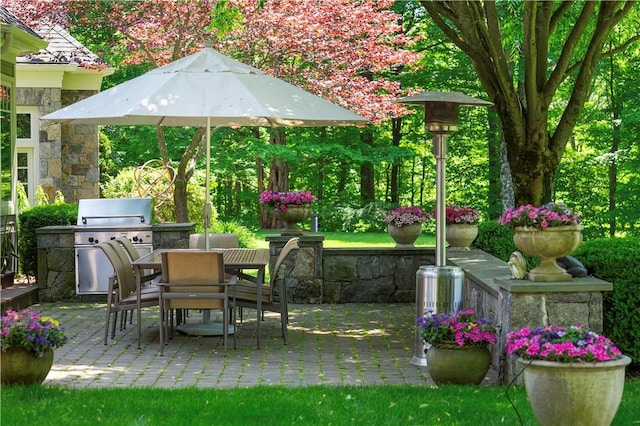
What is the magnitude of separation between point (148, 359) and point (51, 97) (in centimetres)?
889

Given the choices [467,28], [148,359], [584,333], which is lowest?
[148,359]

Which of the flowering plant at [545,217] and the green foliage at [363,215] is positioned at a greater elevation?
the flowering plant at [545,217]

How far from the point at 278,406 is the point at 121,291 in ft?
11.0

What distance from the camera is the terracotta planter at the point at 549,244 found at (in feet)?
22.0

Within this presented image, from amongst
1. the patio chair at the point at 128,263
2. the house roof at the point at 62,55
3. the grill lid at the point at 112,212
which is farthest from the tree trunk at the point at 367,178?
the patio chair at the point at 128,263

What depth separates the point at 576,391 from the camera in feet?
16.7

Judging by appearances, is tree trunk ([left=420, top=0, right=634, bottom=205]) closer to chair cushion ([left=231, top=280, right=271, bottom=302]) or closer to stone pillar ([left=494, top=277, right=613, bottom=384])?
chair cushion ([left=231, top=280, right=271, bottom=302])

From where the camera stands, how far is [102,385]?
6.98m

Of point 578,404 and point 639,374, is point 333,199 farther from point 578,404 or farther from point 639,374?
point 578,404

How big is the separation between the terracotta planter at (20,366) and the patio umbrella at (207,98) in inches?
101

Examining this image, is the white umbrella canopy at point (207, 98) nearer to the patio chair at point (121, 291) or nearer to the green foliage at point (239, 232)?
the patio chair at point (121, 291)

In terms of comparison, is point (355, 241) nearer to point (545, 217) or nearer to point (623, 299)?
point (623, 299)

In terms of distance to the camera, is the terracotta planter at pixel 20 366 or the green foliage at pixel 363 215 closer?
the terracotta planter at pixel 20 366

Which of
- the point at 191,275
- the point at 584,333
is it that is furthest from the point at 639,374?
the point at 191,275
